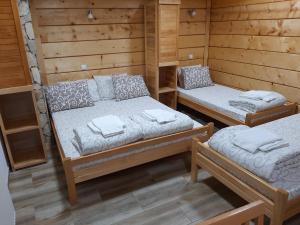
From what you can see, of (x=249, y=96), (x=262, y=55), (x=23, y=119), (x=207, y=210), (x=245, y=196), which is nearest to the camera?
(x=245, y=196)

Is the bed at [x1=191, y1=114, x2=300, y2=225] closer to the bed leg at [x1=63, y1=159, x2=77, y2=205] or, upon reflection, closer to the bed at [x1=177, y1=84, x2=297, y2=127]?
the bed at [x1=177, y1=84, x2=297, y2=127]

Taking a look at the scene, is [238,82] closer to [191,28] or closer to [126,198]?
[191,28]

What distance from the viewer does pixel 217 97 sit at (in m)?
3.53

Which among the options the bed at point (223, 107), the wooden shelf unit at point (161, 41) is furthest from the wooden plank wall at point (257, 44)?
the wooden shelf unit at point (161, 41)

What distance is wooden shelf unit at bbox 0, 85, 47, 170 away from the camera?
8.89 ft

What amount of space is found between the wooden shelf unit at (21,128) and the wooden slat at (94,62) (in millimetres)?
565

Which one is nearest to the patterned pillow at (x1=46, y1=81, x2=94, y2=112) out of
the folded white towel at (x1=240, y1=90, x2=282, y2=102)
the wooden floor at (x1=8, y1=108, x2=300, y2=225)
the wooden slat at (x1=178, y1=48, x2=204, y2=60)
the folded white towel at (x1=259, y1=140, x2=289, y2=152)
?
the wooden floor at (x1=8, y1=108, x2=300, y2=225)

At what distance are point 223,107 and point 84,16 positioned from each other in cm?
218

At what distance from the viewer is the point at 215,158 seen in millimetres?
2125

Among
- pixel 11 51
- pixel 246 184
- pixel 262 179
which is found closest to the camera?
pixel 262 179

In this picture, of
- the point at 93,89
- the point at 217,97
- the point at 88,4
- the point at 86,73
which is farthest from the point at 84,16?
the point at 217,97

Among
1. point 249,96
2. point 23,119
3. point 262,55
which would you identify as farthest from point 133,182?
point 262,55

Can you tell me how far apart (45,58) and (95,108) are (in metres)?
0.93

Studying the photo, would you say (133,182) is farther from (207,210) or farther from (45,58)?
(45,58)
